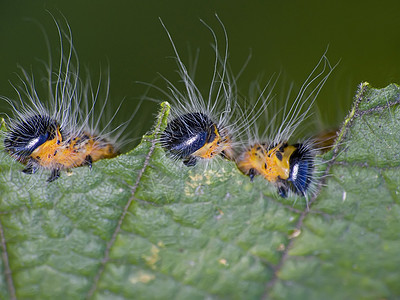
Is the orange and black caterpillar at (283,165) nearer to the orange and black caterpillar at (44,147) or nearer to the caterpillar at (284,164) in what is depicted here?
the caterpillar at (284,164)

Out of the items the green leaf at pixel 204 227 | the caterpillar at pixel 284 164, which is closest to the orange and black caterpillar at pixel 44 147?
the green leaf at pixel 204 227

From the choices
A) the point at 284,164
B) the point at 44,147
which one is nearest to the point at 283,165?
the point at 284,164

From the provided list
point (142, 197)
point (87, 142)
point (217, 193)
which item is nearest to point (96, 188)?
point (142, 197)

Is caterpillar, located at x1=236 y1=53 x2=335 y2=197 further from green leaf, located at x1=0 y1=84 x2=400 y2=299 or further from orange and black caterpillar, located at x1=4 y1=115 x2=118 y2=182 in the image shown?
orange and black caterpillar, located at x1=4 y1=115 x2=118 y2=182

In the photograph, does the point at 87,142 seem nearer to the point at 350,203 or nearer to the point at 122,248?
the point at 122,248

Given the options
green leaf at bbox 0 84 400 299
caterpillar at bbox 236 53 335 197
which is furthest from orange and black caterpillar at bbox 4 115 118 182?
caterpillar at bbox 236 53 335 197

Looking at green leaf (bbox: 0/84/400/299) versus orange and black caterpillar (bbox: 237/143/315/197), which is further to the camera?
orange and black caterpillar (bbox: 237/143/315/197)

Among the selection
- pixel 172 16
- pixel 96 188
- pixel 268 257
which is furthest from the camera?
pixel 172 16

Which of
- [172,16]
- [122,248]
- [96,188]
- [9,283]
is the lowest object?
[9,283]
